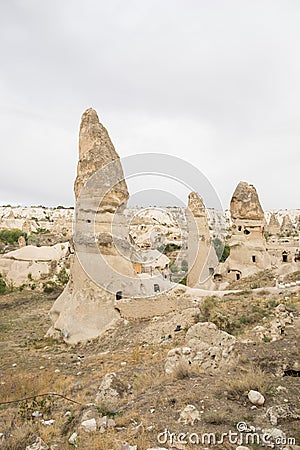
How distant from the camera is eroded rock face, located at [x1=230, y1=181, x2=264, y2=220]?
60.6ft

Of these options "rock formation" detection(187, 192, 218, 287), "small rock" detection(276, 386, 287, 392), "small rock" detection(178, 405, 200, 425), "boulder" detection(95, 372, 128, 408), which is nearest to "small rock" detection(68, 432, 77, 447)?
"boulder" detection(95, 372, 128, 408)

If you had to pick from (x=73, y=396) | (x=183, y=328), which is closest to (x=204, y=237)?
(x=183, y=328)

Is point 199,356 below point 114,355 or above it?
above

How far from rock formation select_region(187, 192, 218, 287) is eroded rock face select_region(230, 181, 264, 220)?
5.73 ft

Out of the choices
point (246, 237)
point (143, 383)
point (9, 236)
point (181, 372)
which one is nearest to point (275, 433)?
point (181, 372)

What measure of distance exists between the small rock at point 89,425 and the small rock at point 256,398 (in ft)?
5.75

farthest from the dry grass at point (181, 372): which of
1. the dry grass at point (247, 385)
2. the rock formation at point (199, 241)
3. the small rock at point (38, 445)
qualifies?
the rock formation at point (199, 241)

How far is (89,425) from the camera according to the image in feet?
12.7

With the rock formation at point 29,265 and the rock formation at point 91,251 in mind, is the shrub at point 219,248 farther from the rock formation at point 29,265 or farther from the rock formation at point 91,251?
the rock formation at point 91,251

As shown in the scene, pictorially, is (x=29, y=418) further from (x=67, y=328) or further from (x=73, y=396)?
(x=67, y=328)

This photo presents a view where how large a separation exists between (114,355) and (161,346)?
3.53 feet

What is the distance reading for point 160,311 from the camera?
9.92 meters

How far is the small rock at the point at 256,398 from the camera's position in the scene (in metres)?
3.88

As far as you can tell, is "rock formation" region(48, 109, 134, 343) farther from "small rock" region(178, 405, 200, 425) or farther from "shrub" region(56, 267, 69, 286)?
"shrub" region(56, 267, 69, 286)
